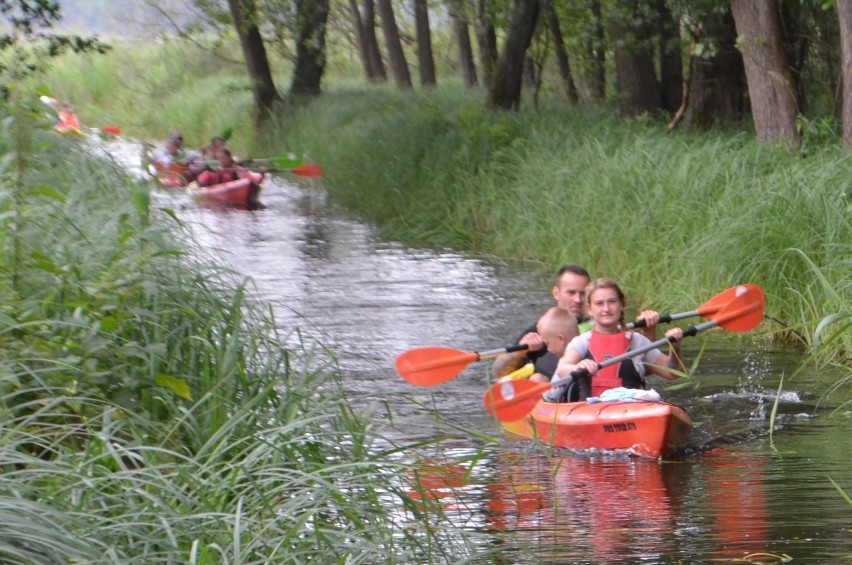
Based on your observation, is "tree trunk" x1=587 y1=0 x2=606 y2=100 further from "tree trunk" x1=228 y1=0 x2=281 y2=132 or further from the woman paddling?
the woman paddling

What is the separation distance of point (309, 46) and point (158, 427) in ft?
64.9

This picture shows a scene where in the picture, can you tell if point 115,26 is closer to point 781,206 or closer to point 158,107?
point 158,107

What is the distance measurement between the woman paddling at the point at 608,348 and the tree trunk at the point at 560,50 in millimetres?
11960

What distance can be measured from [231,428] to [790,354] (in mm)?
5456

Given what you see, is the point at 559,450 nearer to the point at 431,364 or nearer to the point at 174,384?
the point at 431,364

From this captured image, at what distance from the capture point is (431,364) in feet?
24.1

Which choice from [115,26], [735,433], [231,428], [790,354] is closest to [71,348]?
[231,428]

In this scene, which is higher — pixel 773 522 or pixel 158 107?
pixel 158 107

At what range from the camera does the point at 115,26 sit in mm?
40500

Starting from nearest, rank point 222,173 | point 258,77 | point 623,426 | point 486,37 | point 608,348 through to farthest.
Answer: point 623,426 < point 608,348 < point 222,173 < point 486,37 < point 258,77

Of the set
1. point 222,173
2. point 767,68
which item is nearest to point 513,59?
point 222,173

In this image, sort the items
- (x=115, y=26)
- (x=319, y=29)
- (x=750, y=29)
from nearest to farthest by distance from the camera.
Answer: (x=750, y=29), (x=319, y=29), (x=115, y=26)

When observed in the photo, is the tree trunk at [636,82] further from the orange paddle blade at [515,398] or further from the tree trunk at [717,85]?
the orange paddle blade at [515,398]

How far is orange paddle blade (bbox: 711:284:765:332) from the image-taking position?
306 inches
